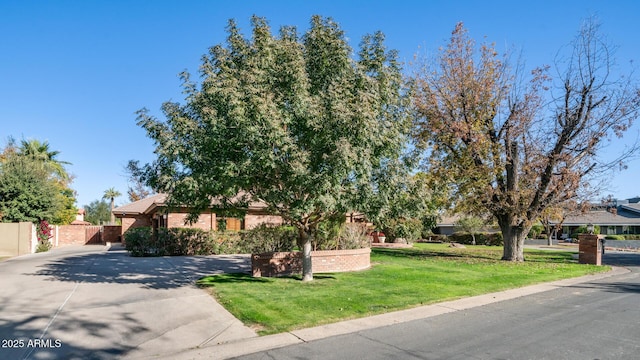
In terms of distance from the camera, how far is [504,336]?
709cm

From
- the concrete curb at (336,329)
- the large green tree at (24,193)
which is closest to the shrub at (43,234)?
the large green tree at (24,193)

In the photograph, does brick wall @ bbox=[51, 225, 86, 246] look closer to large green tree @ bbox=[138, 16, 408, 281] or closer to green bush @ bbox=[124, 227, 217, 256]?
green bush @ bbox=[124, 227, 217, 256]

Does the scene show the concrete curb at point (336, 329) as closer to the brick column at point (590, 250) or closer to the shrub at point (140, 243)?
the brick column at point (590, 250)

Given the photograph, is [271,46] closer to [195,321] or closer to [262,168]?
[262,168]

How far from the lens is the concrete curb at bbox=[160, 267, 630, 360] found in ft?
20.8

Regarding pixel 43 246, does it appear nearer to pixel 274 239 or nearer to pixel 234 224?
pixel 234 224

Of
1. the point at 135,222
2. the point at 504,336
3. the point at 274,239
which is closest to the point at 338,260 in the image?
the point at 274,239

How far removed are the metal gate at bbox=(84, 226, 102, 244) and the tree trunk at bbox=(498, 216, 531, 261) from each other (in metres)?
34.3

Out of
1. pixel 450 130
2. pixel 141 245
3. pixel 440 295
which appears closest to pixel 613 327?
pixel 440 295

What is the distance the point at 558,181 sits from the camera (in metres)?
20.2

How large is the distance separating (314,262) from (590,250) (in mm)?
14933

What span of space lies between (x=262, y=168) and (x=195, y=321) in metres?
Result: 4.15

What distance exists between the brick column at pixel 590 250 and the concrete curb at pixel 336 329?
1078cm

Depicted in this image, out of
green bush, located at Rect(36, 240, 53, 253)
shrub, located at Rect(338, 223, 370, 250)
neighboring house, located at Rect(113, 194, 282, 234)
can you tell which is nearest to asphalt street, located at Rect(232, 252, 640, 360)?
shrub, located at Rect(338, 223, 370, 250)
